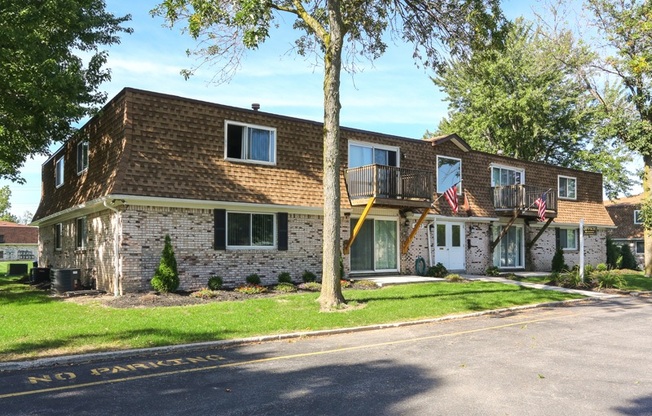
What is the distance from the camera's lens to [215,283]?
52.3 ft

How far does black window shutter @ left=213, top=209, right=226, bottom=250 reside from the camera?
650 inches

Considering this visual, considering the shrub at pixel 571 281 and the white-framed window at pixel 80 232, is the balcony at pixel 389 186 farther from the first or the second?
the white-framed window at pixel 80 232

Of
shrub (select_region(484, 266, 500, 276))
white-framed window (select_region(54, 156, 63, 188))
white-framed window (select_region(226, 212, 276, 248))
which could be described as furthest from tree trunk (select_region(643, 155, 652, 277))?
white-framed window (select_region(54, 156, 63, 188))

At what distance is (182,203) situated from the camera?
15883 mm

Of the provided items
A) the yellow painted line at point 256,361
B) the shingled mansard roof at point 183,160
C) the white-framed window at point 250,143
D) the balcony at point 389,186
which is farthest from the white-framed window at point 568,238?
the yellow painted line at point 256,361

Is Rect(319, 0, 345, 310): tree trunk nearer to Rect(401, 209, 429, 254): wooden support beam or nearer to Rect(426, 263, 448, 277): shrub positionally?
Rect(401, 209, 429, 254): wooden support beam

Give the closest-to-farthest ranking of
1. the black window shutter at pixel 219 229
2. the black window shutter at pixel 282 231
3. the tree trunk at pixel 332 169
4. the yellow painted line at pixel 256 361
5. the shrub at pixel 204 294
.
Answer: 1. the yellow painted line at pixel 256 361
2. the tree trunk at pixel 332 169
3. the shrub at pixel 204 294
4. the black window shutter at pixel 219 229
5. the black window shutter at pixel 282 231

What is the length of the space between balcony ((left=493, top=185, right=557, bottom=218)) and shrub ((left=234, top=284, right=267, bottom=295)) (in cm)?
1426

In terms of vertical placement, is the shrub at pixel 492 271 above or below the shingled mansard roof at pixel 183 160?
A: below

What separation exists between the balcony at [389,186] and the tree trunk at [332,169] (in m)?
5.71

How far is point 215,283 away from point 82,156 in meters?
8.22

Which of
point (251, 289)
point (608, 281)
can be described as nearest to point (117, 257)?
point (251, 289)

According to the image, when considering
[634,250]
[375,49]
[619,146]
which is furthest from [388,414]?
[634,250]

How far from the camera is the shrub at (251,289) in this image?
51.2 ft
